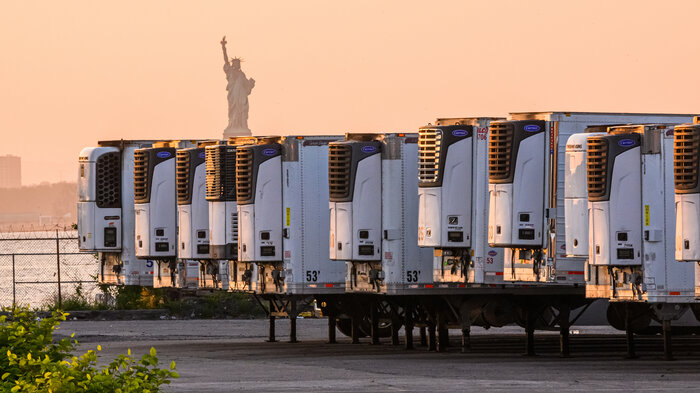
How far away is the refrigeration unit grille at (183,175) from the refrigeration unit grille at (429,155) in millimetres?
6112

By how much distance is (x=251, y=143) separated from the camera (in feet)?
102

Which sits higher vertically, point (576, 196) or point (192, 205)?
point (576, 196)

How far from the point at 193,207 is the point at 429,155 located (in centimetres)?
649

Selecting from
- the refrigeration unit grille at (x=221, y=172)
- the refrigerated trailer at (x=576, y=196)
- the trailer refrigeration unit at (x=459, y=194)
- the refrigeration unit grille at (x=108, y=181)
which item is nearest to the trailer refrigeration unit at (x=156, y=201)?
the refrigeration unit grille at (x=108, y=181)

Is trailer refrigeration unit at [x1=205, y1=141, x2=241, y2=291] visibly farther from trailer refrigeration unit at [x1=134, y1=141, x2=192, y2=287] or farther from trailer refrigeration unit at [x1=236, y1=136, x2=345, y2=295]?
trailer refrigeration unit at [x1=134, y1=141, x2=192, y2=287]

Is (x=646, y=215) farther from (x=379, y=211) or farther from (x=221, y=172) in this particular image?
(x=221, y=172)

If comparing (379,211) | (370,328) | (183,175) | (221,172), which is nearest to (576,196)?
(379,211)

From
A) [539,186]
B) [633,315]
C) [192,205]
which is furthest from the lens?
[192,205]

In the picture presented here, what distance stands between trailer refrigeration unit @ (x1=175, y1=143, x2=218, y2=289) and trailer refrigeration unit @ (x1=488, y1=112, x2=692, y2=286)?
787cm

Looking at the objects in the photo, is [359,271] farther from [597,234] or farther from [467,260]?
[597,234]

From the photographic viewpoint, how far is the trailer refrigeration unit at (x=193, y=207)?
32.7 m

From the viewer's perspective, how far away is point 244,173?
3044cm

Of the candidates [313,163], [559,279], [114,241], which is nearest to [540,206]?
[559,279]

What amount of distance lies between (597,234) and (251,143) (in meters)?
8.28
